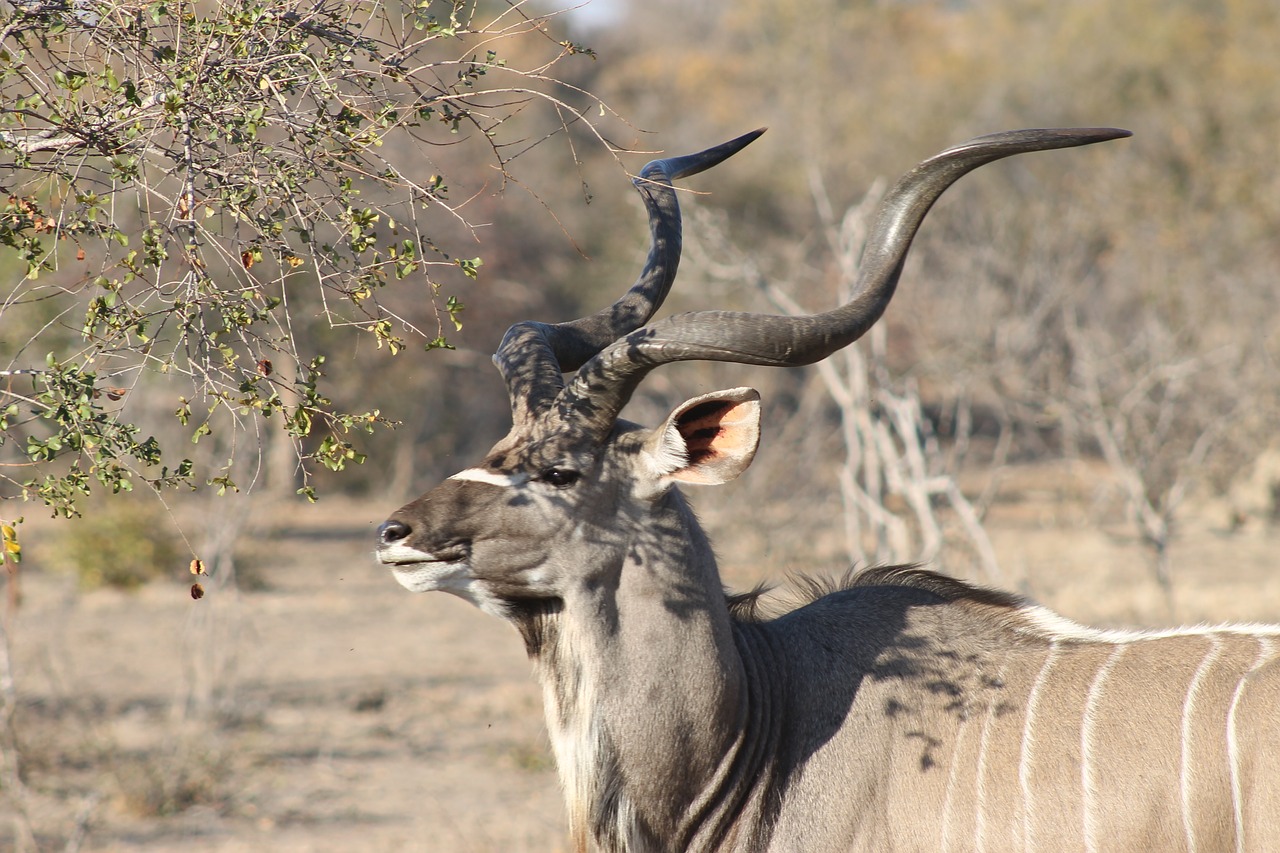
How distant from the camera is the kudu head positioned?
8.86ft

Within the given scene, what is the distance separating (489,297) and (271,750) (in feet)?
38.0

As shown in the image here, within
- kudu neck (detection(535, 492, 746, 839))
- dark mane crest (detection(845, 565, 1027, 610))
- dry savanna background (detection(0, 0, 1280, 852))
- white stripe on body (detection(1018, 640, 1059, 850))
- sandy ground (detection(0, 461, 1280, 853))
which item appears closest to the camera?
dry savanna background (detection(0, 0, 1280, 852))

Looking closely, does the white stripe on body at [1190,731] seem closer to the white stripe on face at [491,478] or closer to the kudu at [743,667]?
the kudu at [743,667]

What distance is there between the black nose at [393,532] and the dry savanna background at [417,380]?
0.20 metres

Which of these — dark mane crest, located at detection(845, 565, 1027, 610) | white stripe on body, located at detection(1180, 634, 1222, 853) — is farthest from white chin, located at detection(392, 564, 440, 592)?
white stripe on body, located at detection(1180, 634, 1222, 853)

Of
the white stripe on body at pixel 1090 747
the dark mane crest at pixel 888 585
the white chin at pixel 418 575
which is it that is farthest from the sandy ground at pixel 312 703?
the white stripe on body at pixel 1090 747

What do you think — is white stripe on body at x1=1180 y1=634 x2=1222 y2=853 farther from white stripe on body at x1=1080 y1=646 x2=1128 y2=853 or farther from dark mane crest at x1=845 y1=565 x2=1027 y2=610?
dark mane crest at x1=845 y1=565 x2=1027 y2=610

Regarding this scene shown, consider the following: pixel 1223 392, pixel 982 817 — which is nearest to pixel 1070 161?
pixel 1223 392

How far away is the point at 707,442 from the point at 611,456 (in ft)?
0.69

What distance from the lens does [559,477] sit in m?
2.85

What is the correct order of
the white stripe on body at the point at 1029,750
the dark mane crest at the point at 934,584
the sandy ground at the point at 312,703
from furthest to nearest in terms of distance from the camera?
the sandy ground at the point at 312,703, the dark mane crest at the point at 934,584, the white stripe on body at the point at 1029,750

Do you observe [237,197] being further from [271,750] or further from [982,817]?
[271,750]

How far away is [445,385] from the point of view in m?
17.7

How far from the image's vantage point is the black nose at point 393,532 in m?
2.68
